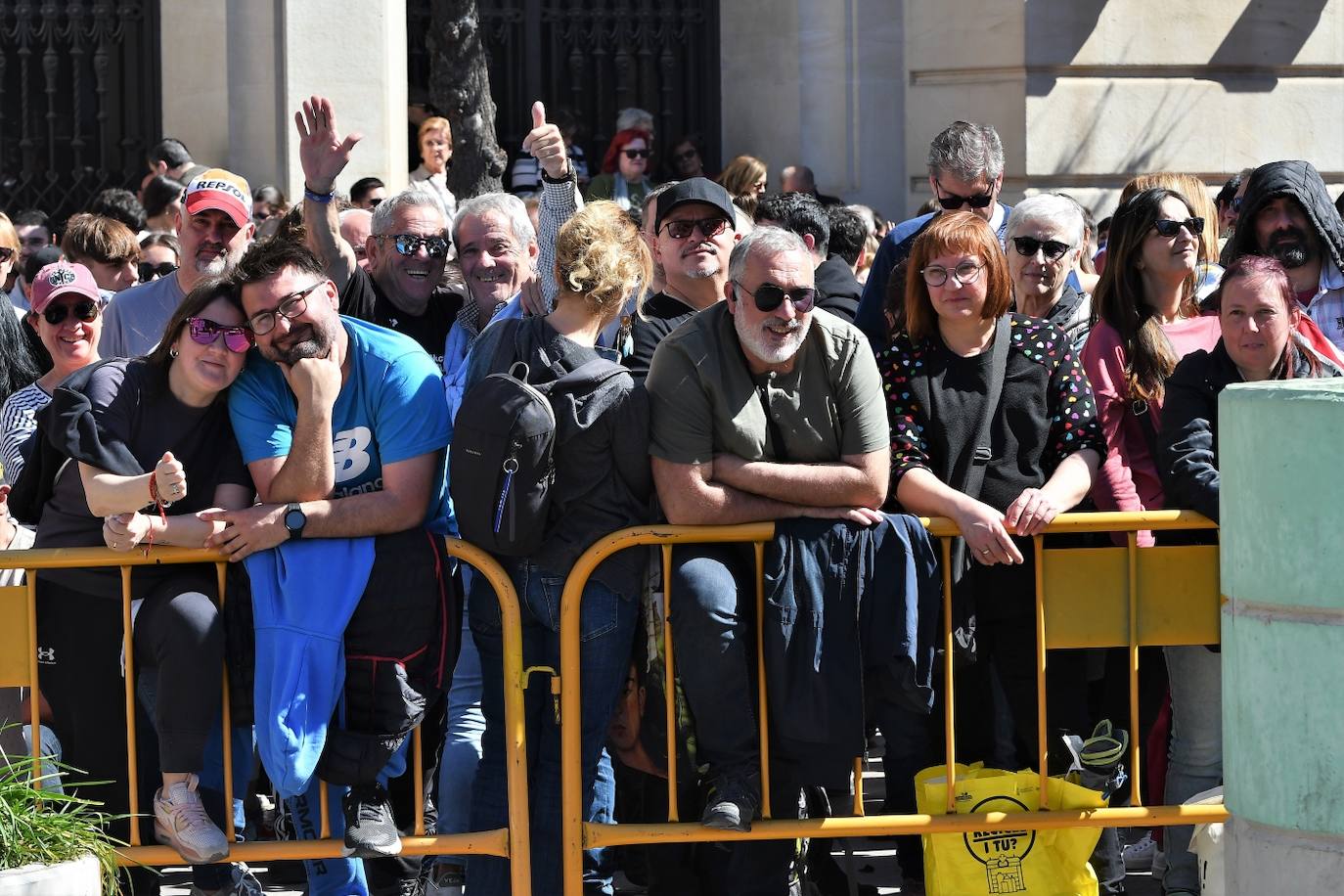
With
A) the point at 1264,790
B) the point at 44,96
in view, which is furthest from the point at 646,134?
the point at 1264,790

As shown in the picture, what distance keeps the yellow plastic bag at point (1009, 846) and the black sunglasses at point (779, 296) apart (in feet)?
4.58

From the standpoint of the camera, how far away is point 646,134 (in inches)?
460

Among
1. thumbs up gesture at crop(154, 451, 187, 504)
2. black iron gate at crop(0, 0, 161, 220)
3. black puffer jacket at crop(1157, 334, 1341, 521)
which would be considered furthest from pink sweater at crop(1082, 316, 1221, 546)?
black iron gate at crop(0, 0, 161, 220)

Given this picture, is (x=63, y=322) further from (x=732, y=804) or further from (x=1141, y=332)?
(x=1141, y=332)

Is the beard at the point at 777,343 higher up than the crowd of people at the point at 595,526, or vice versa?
the beard at the point at 777,343

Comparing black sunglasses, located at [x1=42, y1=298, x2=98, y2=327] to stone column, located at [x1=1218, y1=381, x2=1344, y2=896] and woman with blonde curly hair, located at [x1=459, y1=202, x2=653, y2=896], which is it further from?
stone column, located at [x1=1218, y1=381, x2=1344, y2=896]

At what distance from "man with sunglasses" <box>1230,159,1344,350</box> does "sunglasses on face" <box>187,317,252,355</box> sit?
3.59 meters

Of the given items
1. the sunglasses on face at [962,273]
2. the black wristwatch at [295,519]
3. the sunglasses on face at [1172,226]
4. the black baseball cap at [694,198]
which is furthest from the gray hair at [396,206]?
the sunglasses on face at [1172,226]

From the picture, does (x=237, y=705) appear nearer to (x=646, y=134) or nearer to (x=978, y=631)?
(x=978, y=631)

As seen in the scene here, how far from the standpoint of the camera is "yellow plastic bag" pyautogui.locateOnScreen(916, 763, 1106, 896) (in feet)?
17.2

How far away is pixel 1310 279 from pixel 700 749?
300cm

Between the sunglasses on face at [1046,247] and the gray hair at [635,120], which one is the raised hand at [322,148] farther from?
the gray hair at [635,120]

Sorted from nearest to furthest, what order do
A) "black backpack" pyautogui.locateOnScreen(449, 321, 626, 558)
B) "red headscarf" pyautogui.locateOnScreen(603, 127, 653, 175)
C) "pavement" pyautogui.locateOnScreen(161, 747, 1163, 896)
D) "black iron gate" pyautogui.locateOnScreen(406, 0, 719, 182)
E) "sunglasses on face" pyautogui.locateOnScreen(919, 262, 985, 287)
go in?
1. "black backpack" pyautogui.locateOnScreen(449, 321, 626, 558)
2. "sunglasses on face" pyautogui.locateOnScreen(919, 262, 985, 287)
3. "pavement" pyautogui.locateOnScreen(161, 747, 1163, 896)
4. "red headscarf" pyautogui.locateOnScreen(603, 127, 653, 175)
5. "black iron gate" pyautogui.locateOnScreen(406, 0, 719, 182)

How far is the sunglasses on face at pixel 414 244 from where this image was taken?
652cm
